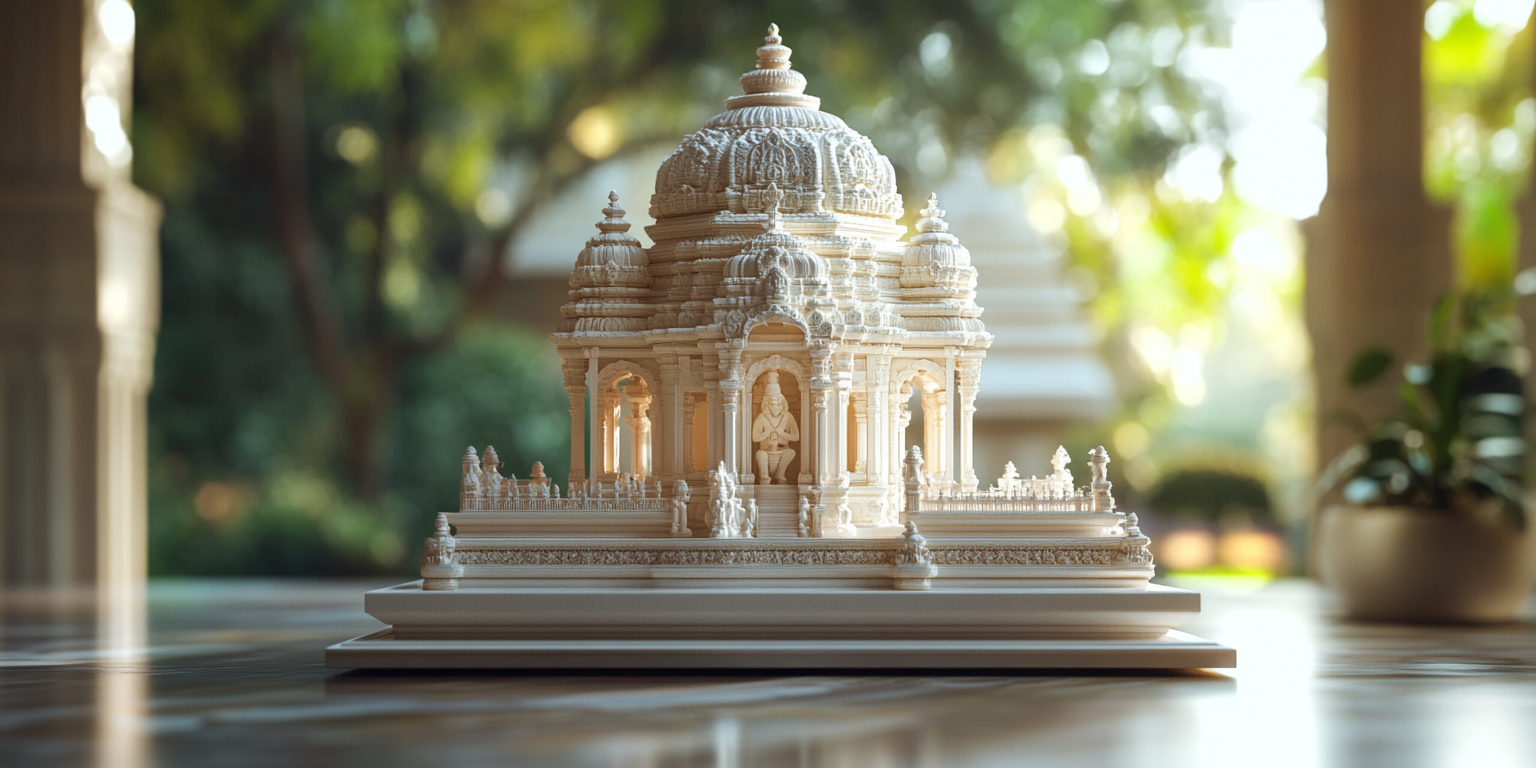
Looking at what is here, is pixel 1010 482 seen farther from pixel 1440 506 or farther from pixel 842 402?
pixel 1440 506

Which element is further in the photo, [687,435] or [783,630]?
[687,435]

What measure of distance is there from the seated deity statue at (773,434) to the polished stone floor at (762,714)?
2137 mm

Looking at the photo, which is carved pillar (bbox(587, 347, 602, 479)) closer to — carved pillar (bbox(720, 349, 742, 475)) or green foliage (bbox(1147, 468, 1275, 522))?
carved pillar (bbox(720, 349, 742, 475))

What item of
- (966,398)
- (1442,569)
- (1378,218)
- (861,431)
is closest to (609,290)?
(861,431)

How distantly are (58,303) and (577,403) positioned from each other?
24.0 feet

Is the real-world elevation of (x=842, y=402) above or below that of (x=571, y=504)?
above

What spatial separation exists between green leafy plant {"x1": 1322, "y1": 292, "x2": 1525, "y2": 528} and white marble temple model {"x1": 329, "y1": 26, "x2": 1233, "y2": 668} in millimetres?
4062

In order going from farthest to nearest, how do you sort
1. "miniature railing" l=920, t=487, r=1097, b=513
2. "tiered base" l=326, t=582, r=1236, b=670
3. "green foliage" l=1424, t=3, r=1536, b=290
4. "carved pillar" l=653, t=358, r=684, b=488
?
"green foliage" l=1424, t=3, r=1536, b=290 → "carved pillar" l=653, t=358, r=684, b=488 → "miniature railing" l=920, t=487, r=1097, b=513 → "tiered base" l=326, t=582, r=1236, b=670

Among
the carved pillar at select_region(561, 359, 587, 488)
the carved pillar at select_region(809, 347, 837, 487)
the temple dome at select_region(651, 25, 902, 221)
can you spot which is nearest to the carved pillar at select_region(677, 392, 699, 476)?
the carved pillar at select_region(561, 359, 587, 488)

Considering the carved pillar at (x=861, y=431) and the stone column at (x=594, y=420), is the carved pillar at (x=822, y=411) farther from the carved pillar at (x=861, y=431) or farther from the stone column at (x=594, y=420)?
the stone column at (x=594, y=420)

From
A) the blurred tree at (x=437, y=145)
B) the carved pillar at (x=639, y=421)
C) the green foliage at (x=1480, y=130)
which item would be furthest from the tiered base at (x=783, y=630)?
the green foliage at (x=1480, y=130)

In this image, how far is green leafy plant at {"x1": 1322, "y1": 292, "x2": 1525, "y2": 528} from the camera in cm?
1251

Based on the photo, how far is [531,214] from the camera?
19.6 m

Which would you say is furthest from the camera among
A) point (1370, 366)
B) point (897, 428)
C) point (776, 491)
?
point (1370, 366)
